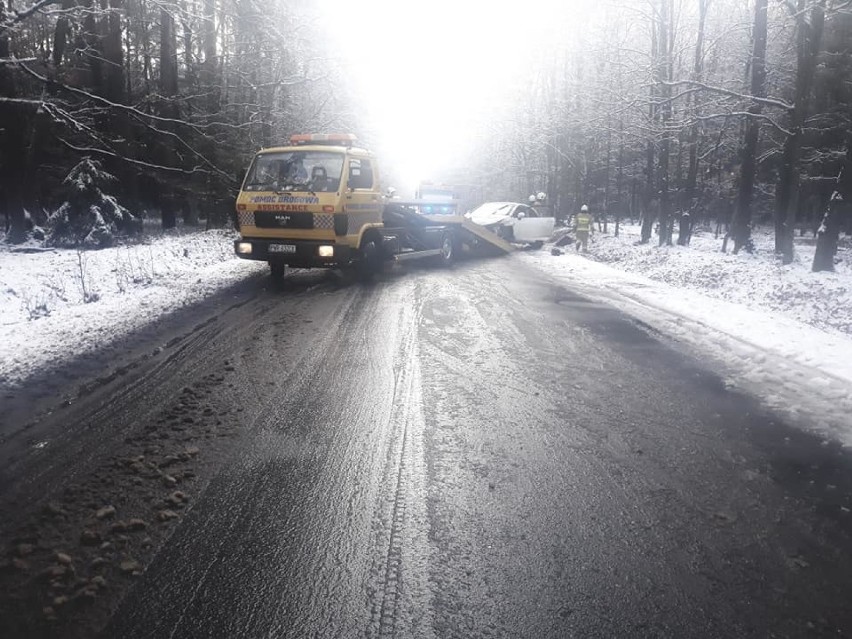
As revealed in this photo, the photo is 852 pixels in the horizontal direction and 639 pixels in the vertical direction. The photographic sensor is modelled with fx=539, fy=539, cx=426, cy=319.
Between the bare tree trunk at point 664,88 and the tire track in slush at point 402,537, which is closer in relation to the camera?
the tire track in slush at point 402,537

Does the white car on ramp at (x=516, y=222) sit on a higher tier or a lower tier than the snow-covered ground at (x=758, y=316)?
higher

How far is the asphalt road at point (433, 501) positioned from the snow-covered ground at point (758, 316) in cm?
60

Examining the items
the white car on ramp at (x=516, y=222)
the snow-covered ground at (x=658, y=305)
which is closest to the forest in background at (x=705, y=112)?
the snow-covered ground at (x=658, y=305)

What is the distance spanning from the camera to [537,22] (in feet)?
116

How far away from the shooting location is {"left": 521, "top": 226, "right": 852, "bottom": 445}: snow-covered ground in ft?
18.4

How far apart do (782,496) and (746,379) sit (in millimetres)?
2812

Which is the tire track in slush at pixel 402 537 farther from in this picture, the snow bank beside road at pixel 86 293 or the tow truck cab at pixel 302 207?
the tow truck cab at pixel 302 207

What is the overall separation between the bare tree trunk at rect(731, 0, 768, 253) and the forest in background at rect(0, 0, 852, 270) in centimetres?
7

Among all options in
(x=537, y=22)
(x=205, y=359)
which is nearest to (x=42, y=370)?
(x=205, y=359)

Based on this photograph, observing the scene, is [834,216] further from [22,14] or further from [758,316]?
[22,14]

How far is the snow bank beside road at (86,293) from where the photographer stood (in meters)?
6.49

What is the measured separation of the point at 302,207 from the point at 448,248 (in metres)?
6.36

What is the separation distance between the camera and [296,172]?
436 inches

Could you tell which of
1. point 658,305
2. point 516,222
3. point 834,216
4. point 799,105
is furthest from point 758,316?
point 516,222
